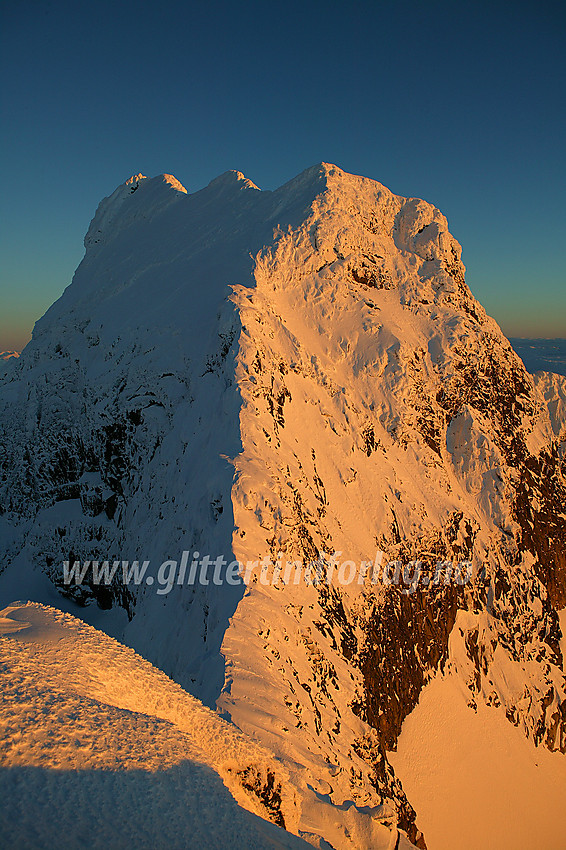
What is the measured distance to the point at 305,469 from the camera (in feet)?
71.1

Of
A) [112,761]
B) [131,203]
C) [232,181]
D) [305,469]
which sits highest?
[131,203]

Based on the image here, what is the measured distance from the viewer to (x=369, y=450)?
2770 centimetres

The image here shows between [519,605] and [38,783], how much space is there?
35.5 m

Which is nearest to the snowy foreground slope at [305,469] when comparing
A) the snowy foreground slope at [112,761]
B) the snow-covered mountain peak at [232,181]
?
the snow-covered mountain peak at [232,181]

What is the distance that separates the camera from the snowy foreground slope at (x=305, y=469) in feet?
50.5

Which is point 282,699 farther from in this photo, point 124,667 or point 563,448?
point 563,448

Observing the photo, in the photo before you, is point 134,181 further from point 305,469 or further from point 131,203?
point 305,469

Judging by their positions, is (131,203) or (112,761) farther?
(131,203)

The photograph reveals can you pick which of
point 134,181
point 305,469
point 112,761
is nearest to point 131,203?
point 134,181

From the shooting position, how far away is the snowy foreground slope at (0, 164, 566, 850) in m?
15.4

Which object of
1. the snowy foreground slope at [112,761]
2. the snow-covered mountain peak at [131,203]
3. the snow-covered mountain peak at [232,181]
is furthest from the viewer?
the snow-covered mountain peak at [131,203]

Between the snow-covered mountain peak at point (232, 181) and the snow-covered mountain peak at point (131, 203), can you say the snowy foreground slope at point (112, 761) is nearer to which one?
the snow-covered mountain peak at point (232, 181)

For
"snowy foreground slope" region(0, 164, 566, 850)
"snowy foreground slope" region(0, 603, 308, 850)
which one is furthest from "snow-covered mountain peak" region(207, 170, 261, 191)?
"snowy foreground slope" region(0, 603, 308, 850)

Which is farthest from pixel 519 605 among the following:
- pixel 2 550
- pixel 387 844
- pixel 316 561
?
pixel 2 550
